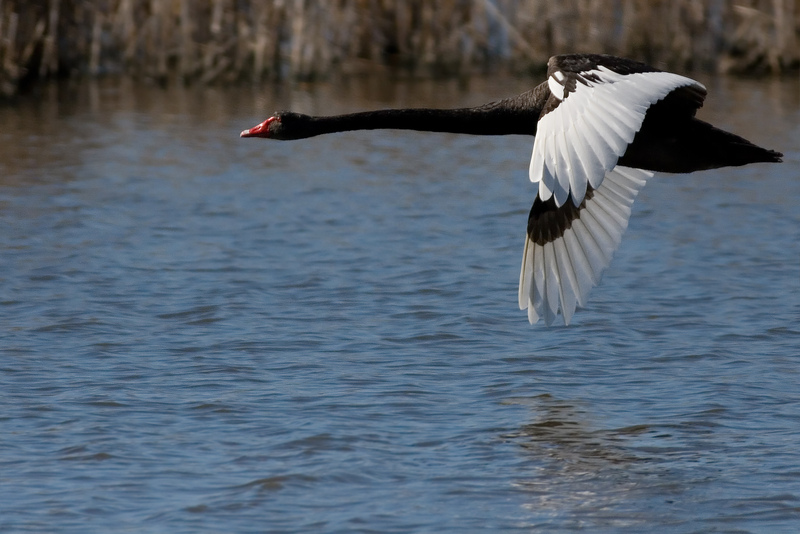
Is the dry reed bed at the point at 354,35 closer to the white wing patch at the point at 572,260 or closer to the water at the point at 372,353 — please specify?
the water at the point at 372,353

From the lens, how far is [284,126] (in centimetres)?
785

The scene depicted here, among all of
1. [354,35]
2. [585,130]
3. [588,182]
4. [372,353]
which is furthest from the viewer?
[354,35]

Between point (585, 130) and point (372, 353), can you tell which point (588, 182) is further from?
point (585, 130)

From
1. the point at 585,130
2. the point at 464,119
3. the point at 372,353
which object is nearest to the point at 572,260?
the point at 464,119

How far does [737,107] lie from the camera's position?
1555 cm

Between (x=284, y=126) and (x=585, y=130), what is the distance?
2.91 meters

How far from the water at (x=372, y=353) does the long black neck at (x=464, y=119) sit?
3.87 ft

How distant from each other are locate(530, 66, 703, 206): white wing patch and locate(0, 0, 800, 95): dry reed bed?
35.8ft

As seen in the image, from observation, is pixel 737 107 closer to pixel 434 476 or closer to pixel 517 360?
pixel 517 360

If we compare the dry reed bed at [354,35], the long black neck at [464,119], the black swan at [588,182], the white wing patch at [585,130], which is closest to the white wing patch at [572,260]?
the black swan at [588,182]

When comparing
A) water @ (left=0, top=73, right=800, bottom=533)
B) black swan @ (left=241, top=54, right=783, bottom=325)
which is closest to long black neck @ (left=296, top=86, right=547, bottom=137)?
black swan @ (left=241, top=54, right=783, bottom=325)

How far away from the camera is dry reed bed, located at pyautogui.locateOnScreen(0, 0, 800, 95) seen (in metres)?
16.3

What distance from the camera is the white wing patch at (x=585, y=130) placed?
5055mm

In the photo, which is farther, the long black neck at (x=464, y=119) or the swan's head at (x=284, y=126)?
the swan's head at (x=284, y=126)
